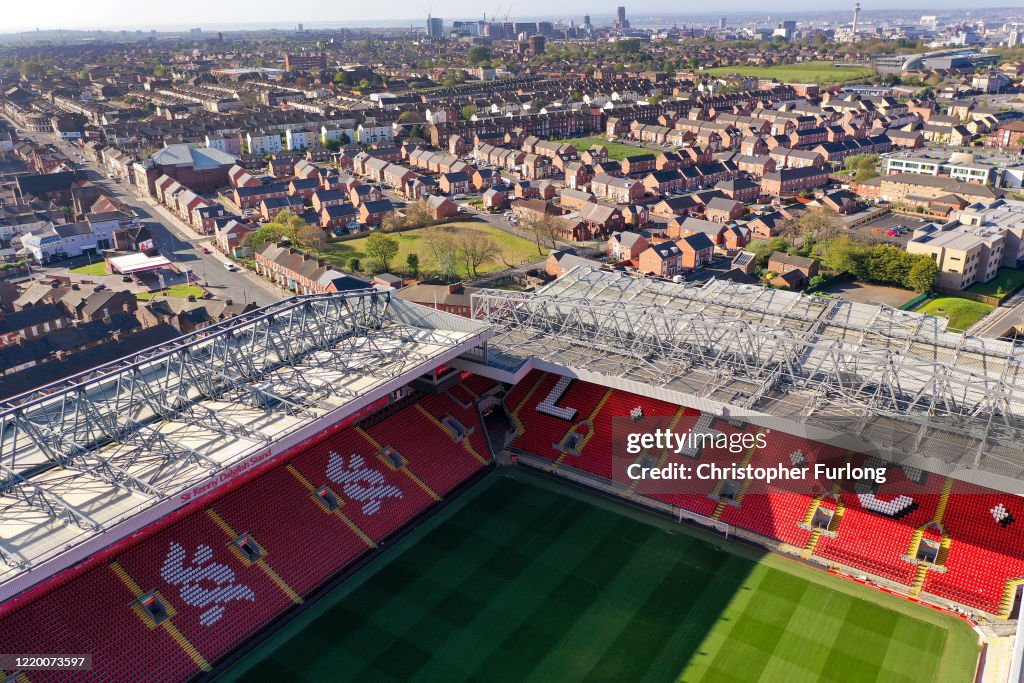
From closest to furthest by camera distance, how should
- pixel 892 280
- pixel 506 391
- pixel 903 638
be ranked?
pixel 903 638, pixel 506 391, pixel 892 280

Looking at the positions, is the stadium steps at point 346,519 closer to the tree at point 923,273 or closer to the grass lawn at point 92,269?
the grass lawn at point 92,269

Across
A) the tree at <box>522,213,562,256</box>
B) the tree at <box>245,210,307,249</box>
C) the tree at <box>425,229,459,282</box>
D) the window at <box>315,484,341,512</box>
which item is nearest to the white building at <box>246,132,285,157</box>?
the tree at <box>245,210,307,249</box>

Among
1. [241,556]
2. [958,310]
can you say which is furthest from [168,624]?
[958,310]

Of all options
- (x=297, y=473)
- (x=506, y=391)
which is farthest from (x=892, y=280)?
(x=297, y=473)

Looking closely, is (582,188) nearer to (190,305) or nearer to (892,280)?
(892,280)

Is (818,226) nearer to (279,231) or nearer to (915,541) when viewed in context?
(915,541)
